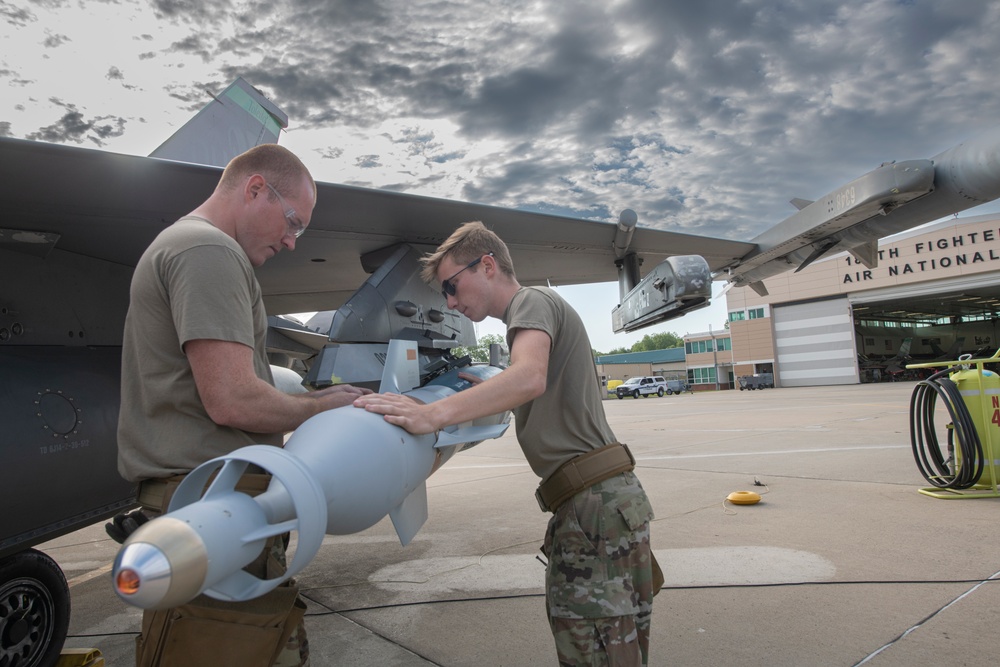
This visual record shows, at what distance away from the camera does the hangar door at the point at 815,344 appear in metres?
46.1

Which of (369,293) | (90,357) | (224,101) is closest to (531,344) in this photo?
(369,293)

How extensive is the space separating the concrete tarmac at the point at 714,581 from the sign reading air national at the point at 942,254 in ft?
113

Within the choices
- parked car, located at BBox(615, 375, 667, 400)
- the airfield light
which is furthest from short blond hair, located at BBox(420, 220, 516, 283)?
parked car, located at BBox(615, 375, 667, 400)

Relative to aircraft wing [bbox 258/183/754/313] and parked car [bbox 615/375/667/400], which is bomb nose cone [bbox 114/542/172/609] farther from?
parked car [bbox 615/375/667/400]

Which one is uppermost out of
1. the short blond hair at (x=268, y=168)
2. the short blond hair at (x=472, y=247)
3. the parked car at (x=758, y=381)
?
the short blond hair at (x=268, y=168)

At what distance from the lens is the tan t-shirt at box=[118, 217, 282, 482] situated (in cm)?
183

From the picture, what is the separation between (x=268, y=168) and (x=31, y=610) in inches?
110

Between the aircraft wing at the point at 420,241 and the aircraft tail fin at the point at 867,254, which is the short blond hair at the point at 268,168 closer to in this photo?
the aircraft wing at the point at 420,241

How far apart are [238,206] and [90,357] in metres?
2.43

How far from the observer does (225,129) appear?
257 inches

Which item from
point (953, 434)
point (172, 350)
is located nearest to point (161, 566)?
point (172, 350)

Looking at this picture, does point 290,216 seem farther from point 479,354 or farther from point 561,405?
point 479,354

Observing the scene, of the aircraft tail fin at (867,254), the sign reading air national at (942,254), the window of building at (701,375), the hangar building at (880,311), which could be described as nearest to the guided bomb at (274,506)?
the aircraft tail fin at (867,254)

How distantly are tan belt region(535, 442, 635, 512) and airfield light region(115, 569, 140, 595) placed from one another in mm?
1408
